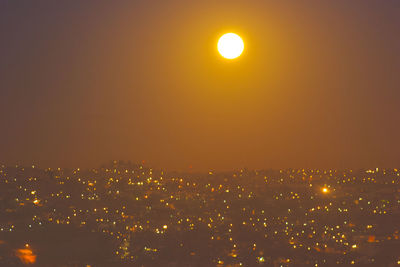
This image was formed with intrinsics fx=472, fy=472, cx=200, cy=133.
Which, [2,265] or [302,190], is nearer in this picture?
[2,265]

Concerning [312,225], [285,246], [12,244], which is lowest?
[12,244]

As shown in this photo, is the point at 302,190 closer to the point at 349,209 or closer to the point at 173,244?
the point at 349,209

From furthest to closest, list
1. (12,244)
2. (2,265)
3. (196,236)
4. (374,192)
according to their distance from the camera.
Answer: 1. (374,192)
2. (196,236)
3. (12,244)
4. (2,265)

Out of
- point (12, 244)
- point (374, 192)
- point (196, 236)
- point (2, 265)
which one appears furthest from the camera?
point (374, 192)

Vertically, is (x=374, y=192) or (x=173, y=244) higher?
(x=374, y=192)

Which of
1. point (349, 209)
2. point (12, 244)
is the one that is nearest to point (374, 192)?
point (349, 209)

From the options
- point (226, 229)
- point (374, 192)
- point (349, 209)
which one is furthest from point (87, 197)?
point (374, 192)

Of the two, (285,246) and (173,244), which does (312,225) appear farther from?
(173,244)
